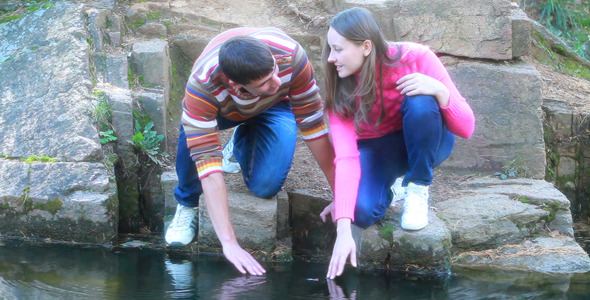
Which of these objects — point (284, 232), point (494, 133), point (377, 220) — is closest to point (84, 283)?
point (284, 232)

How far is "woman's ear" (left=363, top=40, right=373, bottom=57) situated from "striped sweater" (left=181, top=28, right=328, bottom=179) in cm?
29

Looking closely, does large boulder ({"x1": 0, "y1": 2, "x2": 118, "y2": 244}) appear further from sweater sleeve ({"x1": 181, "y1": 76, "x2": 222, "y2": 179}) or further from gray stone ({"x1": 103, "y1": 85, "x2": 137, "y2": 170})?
sweater sleeve ({"x1": 181, "y1": 76, "x2": 222, "y2": 179})

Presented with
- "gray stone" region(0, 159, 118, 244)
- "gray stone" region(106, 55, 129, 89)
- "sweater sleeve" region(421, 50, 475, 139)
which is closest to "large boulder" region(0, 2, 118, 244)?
"gray stone" region(0, 159, 118, 244)

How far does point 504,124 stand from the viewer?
414 cm

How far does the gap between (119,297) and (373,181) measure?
51.6 inches

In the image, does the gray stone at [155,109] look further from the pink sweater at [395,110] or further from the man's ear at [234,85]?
the pink sweater at [395,110]

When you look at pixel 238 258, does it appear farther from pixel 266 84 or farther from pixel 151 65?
pixel 151 65

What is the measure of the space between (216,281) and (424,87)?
1308mm

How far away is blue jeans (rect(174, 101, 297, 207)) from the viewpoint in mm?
3361

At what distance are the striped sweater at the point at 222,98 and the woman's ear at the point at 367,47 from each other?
0.29 metres

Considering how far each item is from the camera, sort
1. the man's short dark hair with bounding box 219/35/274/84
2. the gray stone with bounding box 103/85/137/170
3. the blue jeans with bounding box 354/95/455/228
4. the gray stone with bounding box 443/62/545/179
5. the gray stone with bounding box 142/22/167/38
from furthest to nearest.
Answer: the gray stone with bounding box 142/22/167/38 < the gray stone with bounding box 443/62/545/179 < the gray stone with bounding box 103/85/137/170 < the blue jeans with bounding box 354/95/455/228 < the man's short dark hair with bounding box 219/35/274/84

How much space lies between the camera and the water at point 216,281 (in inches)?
112

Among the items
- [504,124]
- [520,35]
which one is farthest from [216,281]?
[520,35]

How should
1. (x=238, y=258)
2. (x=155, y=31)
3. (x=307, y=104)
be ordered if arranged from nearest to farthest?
1. (x=238, y=258)
2. (x=307, y=104)
3. (x=155, y=31)
